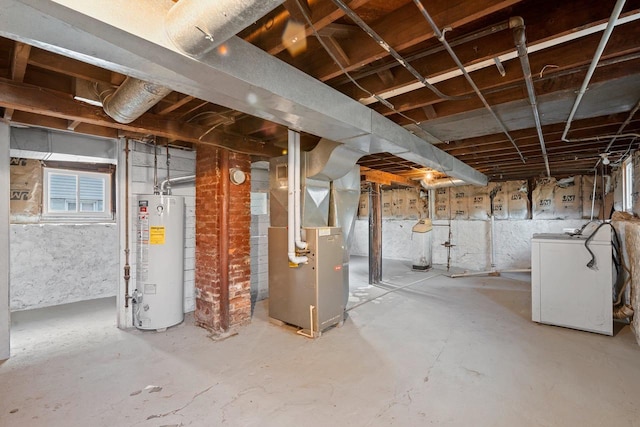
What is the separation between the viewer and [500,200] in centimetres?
673

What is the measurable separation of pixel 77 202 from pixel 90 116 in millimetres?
3247

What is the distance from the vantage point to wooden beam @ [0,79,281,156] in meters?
2.01

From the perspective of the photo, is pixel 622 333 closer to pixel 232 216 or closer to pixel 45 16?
pixel 232 216

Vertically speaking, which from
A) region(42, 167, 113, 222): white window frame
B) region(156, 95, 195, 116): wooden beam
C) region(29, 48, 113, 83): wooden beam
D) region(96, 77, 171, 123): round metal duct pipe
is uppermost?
region(29, 48, 113, 83): wooden beam

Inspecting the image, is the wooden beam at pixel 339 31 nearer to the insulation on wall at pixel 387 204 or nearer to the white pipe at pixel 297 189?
the white pipe at pixel 297 189

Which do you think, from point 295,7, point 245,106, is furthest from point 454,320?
point 295,7

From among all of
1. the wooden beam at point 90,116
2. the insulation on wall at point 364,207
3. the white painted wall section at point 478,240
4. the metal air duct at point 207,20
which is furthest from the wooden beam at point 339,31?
the insulation on wall at point 364,207

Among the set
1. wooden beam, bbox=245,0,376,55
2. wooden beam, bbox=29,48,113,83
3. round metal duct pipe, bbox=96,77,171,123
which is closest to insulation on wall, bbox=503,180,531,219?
wooden beam, bbox=245,0,376,55

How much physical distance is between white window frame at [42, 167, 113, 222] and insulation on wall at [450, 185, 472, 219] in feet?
23.6

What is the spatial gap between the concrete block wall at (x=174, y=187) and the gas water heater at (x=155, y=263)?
0.71 ft

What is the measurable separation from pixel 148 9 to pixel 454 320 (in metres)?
3.87

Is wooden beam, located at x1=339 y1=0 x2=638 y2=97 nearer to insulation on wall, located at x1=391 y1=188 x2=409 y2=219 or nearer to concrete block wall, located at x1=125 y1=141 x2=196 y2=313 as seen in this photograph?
concrete block wall, located at x1=125 y1=141 x2=196 y2=313

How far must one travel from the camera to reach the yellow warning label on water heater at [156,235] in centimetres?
317

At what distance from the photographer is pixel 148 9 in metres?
1.15
